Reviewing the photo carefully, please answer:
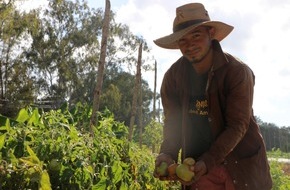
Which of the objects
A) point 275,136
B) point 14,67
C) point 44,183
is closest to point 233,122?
point 44,183

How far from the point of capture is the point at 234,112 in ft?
6.68

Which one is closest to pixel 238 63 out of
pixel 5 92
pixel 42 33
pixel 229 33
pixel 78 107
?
pixel 229 33

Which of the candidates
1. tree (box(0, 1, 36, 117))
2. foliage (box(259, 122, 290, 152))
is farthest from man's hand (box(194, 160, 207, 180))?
foliage (box(259, 122, 290, 152))

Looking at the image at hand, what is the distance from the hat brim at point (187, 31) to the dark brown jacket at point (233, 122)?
0.06 metres

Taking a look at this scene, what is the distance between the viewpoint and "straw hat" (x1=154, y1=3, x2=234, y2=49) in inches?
81.9

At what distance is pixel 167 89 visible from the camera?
2.43 meters

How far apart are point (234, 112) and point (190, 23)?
48 cm

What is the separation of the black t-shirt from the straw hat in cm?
25

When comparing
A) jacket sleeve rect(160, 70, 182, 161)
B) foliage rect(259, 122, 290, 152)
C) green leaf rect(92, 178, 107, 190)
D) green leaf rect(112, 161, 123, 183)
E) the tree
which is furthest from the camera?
foliage rect(259, 122, 290, 152)

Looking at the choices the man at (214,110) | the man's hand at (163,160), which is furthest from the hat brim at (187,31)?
the man's hand at (163,160)

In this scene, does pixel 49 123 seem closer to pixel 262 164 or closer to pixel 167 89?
pixel 167 89

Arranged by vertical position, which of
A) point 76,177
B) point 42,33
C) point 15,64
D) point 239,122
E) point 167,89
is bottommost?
point 76,177

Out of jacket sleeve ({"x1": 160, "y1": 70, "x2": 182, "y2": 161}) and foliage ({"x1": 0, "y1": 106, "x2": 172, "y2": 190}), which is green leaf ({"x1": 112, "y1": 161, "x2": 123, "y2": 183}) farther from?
jacket sleeve ({"x1": 160, "y1": 70, "x2": 182, "y2": 161})

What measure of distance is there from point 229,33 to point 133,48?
3382cm
